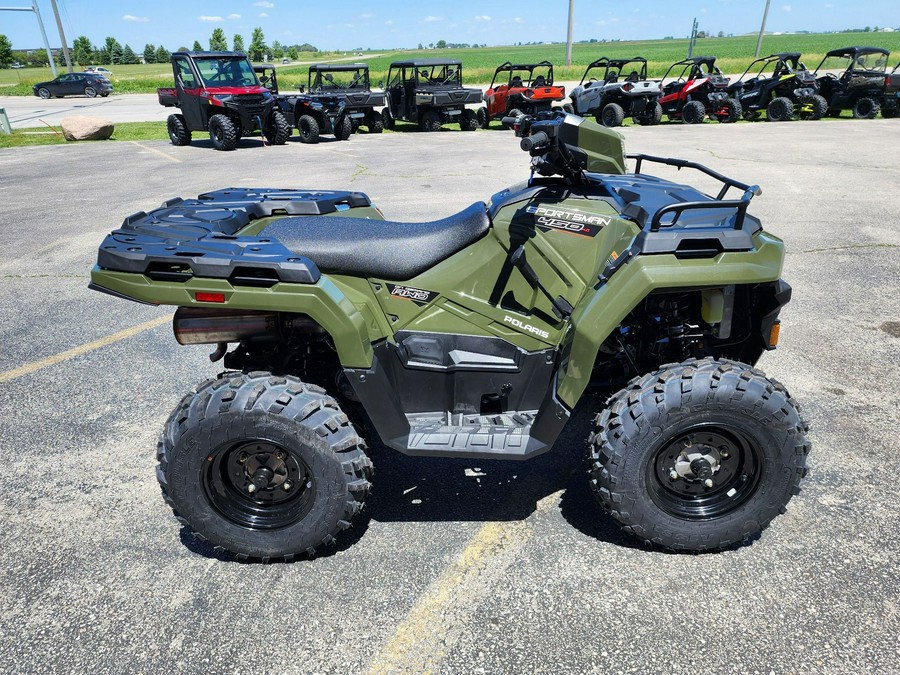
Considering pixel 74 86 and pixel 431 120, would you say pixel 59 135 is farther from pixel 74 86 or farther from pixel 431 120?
pixel 74 86

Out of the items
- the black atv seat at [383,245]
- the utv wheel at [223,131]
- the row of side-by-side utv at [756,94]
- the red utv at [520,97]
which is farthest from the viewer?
the red utv at [520,97]

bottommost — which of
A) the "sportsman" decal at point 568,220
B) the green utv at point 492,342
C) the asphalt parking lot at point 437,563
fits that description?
the asphalt parking lot at point 437,563

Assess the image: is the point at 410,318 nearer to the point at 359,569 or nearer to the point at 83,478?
the point at 359,569

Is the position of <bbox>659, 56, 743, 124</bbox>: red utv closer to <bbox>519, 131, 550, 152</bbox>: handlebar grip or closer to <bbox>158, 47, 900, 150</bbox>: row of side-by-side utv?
<bbox>158, 47, 900, 150</bbox>: row of side-by-side utv

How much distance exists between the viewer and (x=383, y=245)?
9.31ft

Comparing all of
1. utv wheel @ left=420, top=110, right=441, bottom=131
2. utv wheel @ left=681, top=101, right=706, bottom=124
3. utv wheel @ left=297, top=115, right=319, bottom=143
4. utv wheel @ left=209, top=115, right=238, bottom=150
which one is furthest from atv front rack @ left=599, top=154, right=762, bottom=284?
utv wheel @ left=681, top=101, right=706, bottom=124

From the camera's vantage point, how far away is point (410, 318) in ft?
9.62

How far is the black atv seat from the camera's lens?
110 inches

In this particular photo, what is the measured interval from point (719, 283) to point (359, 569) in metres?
1.90

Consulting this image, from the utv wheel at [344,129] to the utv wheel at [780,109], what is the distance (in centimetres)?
1292

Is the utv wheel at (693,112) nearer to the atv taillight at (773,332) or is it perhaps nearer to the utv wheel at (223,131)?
the utv wheel at (223,131)

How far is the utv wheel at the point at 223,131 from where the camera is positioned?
49.4ft

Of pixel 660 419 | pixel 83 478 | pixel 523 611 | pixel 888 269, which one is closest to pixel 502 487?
pixel 523 611

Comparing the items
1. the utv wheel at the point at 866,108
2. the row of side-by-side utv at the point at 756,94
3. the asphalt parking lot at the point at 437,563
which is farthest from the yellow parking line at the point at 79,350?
the utv wheel at the point at 866,108
